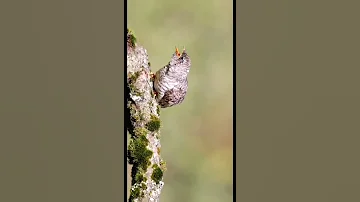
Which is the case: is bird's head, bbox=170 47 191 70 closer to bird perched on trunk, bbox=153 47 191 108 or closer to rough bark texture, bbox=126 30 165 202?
Result: bird perched on trunk, bbox=153 47 191 108

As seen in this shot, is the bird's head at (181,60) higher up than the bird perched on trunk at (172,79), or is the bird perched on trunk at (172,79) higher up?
the bird's head at (181,60)

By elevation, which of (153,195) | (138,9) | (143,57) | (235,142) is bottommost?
(153,195)

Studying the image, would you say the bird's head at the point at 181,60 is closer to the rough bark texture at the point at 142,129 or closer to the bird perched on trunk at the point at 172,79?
the bird perched on trunk at the point at 172,79

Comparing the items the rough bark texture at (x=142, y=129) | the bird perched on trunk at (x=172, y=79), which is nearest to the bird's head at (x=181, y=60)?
the bird perched on trunk at (x=172, y=79)

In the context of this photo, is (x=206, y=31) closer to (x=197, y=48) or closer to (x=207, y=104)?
(x=197, y=48)

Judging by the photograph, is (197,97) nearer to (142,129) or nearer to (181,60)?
(181,60)

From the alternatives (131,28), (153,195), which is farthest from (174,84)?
(153,195)

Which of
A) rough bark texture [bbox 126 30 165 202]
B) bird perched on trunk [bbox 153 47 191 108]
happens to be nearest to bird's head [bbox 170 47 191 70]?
bird perched on trunk [bbox 153 47 191 108]

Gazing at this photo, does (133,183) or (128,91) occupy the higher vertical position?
(128,91)
